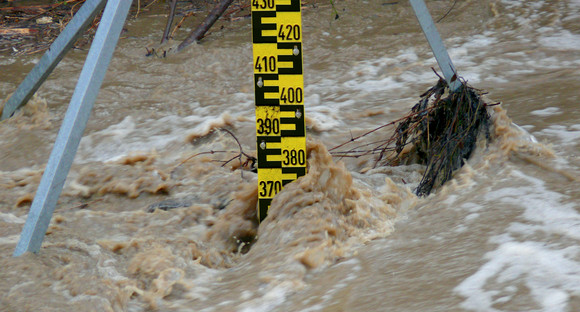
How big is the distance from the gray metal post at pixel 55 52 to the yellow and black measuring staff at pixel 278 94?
40.9 inches

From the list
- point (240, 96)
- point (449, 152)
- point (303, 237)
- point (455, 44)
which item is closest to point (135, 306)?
point (303, 237)

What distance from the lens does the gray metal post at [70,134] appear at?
2102mm

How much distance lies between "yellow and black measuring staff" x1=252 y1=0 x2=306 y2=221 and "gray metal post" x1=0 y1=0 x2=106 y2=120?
104 cm

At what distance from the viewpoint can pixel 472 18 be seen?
17.8 ft

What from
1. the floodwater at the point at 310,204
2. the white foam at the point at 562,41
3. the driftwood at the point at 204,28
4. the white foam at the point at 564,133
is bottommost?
the floodwater at the point at 310,204

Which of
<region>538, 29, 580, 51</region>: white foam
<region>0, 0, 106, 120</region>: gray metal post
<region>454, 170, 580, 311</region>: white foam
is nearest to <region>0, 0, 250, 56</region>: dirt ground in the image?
<region>0, 0, 106, 120</region>: gray metal post

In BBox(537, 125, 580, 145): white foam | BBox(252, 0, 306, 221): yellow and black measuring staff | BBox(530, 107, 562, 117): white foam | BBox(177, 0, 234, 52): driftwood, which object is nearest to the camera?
BBox(252, 0, 306, 221): yellow and black measuring staff

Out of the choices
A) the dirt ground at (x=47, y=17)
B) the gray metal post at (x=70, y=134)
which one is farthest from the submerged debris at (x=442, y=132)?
the dirt ground at (x=47, y=17)

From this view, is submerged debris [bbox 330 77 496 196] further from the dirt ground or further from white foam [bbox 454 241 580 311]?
the dirt ground

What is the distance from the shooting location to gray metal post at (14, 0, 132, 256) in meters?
2.10

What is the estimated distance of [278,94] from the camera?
2.33 metres

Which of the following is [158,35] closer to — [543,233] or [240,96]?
[240,96]

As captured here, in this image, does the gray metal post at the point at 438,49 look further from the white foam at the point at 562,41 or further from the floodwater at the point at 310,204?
the white foam at the point at 562,41

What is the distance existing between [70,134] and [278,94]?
29.8 inches
